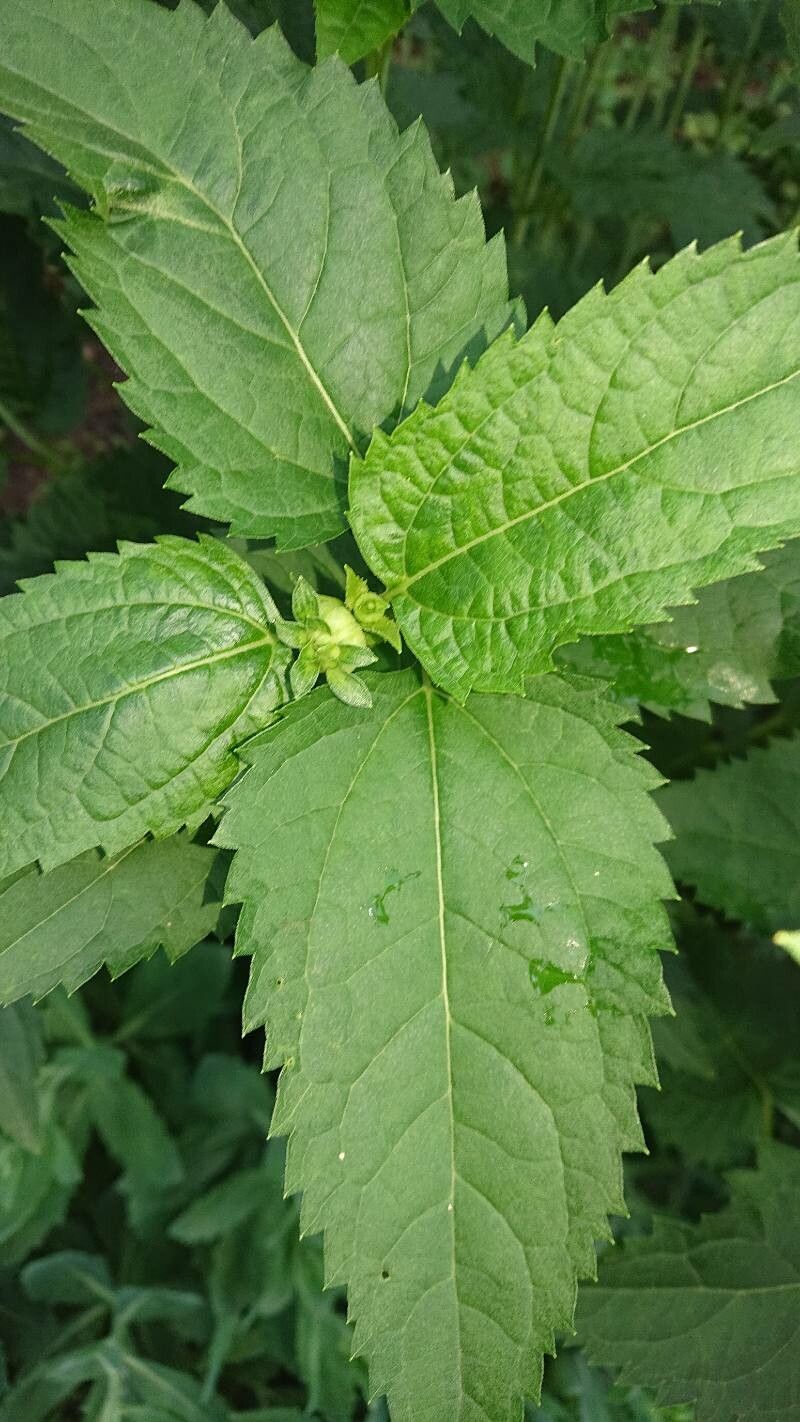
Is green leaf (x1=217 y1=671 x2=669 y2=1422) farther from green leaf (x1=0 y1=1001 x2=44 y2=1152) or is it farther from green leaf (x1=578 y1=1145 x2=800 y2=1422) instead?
green leaf (x1=0 y1=1001 x2=44 y2=1152)

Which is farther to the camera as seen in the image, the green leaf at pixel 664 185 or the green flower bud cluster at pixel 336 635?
the green leaf at pixel 664 185

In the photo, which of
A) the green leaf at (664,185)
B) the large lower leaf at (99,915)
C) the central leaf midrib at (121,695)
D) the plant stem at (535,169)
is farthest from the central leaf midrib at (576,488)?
the green leaf at (664,185)

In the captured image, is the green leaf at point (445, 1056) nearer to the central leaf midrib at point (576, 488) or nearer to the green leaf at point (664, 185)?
the central leaf midrib at point (576, 488)

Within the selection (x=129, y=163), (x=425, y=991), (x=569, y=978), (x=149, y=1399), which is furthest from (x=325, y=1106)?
(x=149, y=1399)

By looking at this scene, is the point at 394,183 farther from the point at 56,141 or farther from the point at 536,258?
the point at 536,258

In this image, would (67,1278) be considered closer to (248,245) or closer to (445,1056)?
(445,1056)

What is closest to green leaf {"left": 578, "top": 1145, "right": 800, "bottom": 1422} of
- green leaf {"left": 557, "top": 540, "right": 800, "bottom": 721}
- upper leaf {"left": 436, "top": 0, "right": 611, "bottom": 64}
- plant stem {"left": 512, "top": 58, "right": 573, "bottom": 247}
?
green leaf {"left": 557, "top": 540, "right": 800, "bottom": 721}
